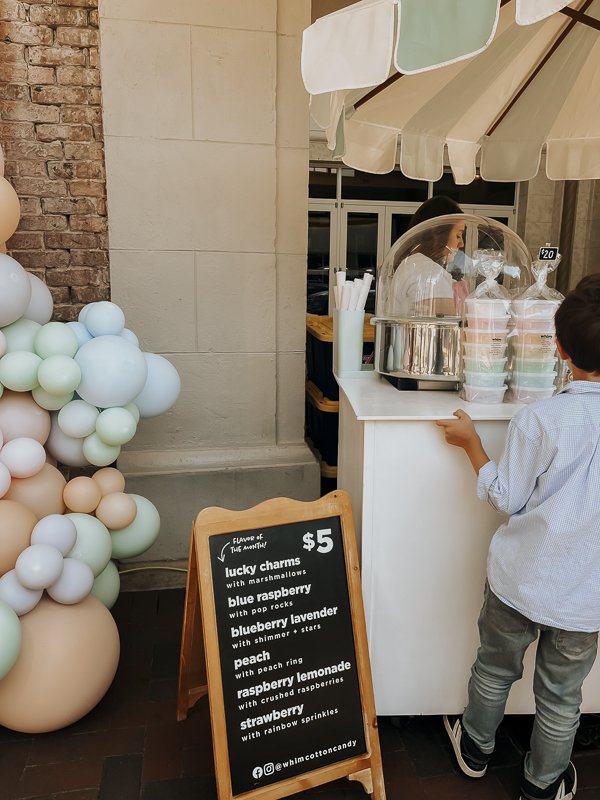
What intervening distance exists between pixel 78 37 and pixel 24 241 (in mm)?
1079

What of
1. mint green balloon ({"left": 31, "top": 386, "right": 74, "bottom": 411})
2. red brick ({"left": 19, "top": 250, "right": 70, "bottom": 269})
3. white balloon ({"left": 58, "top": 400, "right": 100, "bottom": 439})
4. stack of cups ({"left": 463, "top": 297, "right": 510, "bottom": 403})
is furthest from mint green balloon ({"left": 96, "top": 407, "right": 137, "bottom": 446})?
red brick ({"left": 19, "top": 250, "right": 70, "bottom": 269})

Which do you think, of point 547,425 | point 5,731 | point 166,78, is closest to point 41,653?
point 5,731

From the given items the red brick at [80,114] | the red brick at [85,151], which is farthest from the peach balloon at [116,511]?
the red brick at [80,114]

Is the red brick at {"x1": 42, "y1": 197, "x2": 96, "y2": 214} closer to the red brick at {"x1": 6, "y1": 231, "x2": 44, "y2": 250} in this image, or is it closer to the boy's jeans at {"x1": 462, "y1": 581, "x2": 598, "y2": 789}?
the red brick at {"x1": 6, "y1": 231, "x2": 44, "y2": 250}

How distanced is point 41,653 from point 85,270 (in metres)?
2.01

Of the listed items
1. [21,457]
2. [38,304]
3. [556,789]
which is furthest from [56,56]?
[556,789]

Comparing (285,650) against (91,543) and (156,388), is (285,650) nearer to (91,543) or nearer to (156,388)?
(91,543)

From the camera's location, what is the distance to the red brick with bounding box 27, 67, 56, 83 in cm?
305

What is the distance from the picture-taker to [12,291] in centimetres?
206

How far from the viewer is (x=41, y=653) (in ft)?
6.72

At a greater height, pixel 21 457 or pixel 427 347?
pixel 427 347

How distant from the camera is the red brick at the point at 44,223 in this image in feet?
10.3

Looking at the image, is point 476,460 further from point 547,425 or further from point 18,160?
point 18,160

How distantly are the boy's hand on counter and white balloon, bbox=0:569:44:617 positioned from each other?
1490 millimetres
